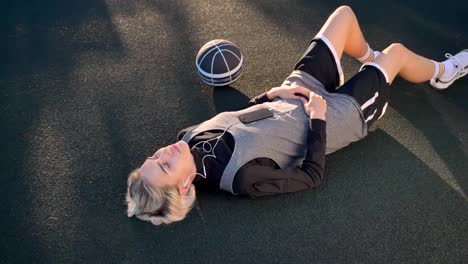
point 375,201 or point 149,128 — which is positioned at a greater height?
point 375,201

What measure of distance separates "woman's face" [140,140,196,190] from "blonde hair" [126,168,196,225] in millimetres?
30

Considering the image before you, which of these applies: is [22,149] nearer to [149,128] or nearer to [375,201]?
[149,128]

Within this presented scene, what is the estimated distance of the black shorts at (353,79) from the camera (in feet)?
8.39

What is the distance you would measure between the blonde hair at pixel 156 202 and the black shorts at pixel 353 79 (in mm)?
1010

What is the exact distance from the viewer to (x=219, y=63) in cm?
294

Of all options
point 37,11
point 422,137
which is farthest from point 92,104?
point 422,137

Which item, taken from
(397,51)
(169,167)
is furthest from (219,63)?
(397,51)

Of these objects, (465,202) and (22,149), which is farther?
(22,149)

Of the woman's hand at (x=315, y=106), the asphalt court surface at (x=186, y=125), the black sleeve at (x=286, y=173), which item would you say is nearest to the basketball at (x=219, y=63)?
the asphalt court surface at (x=186, y=125)

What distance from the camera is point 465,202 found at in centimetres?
245

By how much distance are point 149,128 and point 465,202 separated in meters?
1.90

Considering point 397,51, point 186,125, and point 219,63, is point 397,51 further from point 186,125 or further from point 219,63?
point 186,125

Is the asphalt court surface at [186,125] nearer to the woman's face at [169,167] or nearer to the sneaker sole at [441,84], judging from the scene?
the sneaker sole at [441,84]

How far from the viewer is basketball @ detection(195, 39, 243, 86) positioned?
2938 millimetres
